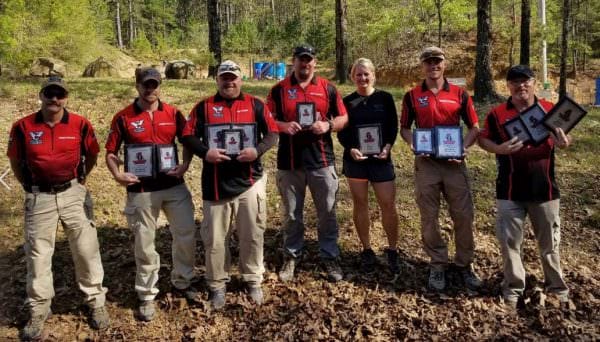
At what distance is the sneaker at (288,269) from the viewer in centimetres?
567

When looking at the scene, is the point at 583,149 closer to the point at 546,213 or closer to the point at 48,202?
the point at 546,213

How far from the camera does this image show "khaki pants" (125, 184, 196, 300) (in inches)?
196

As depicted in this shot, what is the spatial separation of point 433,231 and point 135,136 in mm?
3455

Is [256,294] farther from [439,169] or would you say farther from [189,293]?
[439,169]

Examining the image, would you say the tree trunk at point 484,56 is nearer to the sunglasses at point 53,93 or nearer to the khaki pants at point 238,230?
the khaki pants at point 238,230

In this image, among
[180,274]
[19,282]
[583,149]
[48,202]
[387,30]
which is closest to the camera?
[48,202]

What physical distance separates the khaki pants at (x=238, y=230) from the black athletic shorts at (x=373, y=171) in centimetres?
110

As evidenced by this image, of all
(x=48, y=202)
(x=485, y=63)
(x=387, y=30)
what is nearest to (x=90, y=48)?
(x=387, y=30)

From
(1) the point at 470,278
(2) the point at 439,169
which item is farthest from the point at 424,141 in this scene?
(1) the point at 470,278

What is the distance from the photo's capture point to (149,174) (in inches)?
193

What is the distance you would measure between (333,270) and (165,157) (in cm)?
238

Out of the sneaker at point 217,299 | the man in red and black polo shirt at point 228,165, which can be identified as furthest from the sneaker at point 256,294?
the sneaker at point 217,299

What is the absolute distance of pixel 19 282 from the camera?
228 inches

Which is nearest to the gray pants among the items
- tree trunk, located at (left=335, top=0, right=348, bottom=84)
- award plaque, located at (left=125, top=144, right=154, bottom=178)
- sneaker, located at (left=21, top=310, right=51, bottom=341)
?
award plaque, located at (left=125, top=144, right=154, bottom=178)
